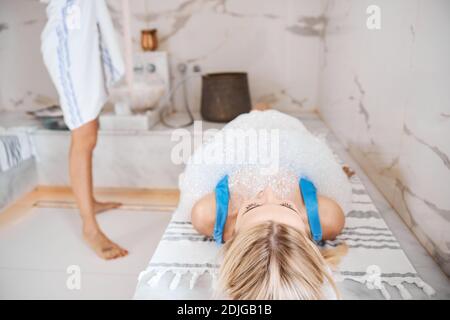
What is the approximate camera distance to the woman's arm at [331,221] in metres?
1.26

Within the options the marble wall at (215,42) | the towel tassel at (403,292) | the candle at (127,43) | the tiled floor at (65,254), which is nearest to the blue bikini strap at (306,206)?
the towel tassel at (403,292)

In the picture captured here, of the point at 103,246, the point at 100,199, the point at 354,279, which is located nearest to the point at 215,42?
the point at 100,199

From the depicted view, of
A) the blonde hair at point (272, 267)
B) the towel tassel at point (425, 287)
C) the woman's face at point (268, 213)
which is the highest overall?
the woman's face at point (268, 213)

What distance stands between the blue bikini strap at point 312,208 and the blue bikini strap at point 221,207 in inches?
10.2

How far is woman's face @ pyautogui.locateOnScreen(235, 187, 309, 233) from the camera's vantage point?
1.08 m

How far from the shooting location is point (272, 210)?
43.6 inches

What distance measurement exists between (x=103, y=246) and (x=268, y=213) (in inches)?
41.7

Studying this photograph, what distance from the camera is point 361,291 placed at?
1040mm

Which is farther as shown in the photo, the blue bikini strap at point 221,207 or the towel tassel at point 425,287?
the blue bikini strap at point 221,207

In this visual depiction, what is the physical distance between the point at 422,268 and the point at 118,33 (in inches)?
103

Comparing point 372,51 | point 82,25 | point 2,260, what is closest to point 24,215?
point 2,260

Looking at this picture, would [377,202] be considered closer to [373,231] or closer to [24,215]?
[373,231]
